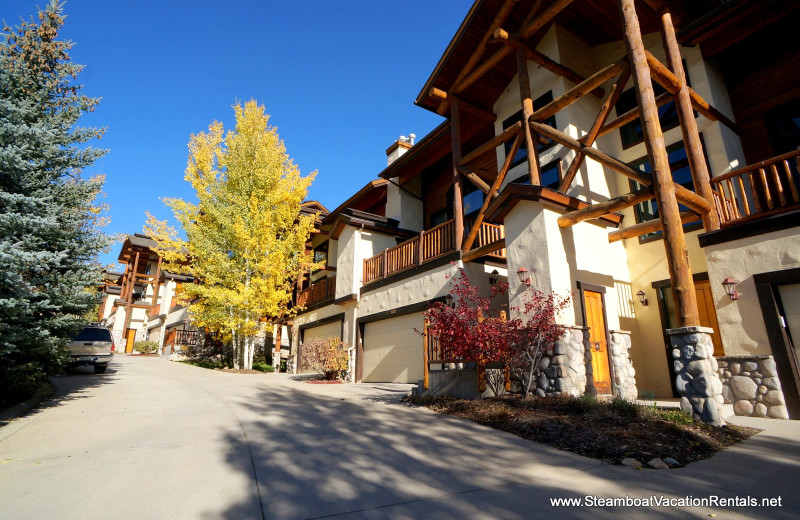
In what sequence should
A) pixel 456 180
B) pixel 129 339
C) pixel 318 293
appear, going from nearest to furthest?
pixel 456 180 < pixel 318 293 < pixel 129 339

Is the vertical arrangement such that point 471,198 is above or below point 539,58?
below

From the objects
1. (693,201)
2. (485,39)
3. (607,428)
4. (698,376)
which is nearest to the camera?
(607,428)

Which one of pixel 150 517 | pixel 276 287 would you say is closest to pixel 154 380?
pixel 276 287

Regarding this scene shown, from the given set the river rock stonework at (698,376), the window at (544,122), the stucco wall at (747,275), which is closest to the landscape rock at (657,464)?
the river rock stonework at (698,376)

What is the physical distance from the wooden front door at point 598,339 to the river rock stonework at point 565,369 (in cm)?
55

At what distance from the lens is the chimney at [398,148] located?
19.0 meters

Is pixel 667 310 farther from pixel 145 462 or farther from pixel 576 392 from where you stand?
pixel 145 462

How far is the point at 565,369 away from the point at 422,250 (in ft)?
21.6

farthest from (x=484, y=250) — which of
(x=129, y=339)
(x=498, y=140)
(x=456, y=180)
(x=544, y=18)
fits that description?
(x=129, y=339)

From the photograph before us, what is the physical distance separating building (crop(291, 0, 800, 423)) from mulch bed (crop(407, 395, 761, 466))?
592 mm

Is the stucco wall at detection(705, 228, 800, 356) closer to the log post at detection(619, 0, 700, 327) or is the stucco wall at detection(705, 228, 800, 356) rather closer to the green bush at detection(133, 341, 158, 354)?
the log post at detection(619, 0, 700, 327)

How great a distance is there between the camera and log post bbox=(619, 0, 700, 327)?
6.52 meters

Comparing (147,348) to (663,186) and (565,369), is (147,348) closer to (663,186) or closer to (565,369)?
(565,369)

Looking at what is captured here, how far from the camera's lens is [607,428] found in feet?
18.1
